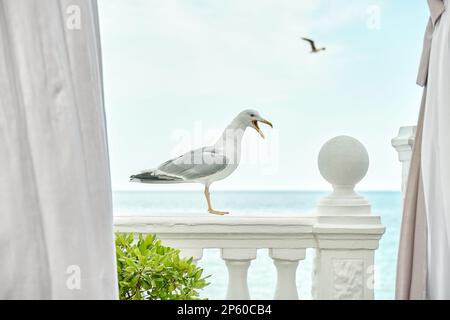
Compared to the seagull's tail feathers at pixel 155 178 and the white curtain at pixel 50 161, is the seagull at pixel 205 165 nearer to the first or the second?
the seagull's tail feathers at pixel 155 178

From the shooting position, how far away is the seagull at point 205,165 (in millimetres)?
1601

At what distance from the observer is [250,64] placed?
1149 centimetres

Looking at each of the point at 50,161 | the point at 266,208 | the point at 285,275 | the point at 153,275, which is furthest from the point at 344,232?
the point at 266,208

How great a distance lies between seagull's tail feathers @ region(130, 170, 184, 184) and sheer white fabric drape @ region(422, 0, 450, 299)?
0.68 m

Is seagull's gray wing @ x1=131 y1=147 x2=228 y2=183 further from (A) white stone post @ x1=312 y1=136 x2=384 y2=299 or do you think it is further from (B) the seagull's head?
(A) white stone post @ x1=312 y1=136 x2=384 y2=299

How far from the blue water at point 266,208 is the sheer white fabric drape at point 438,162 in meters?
7.01

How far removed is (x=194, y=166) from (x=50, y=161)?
624mm

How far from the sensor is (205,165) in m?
1.60

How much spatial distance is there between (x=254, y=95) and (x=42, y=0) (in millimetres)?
10960

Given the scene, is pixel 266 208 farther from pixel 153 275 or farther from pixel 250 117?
pixel 153 275

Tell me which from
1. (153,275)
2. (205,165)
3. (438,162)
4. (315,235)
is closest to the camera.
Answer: (153,275)
